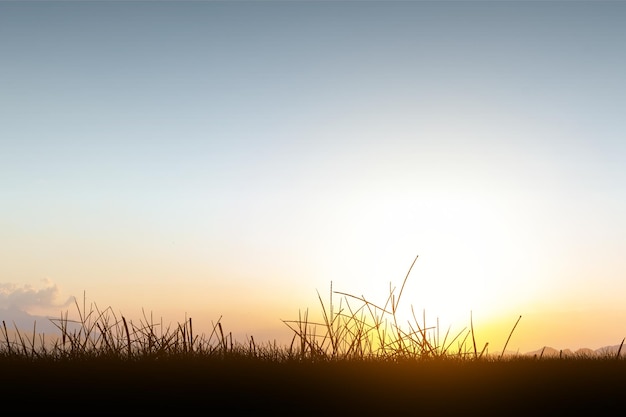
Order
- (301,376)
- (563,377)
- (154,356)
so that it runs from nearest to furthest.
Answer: (301,376) < (563,377) < (154,356)

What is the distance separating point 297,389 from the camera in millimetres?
5215

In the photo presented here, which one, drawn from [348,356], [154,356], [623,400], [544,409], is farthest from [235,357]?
[623,400]

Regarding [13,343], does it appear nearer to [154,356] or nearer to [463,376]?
[154,356]

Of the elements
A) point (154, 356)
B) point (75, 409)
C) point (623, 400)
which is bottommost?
point (623, 400)

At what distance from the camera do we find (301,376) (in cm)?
559

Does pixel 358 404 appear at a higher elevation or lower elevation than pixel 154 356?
lower

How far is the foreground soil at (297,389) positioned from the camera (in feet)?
15.9

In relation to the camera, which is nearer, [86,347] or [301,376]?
[301,376]

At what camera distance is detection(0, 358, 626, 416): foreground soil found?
4.84 meters

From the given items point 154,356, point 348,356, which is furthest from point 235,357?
point 348,356

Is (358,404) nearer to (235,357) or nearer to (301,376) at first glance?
(301,376)

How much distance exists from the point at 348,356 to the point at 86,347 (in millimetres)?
2737

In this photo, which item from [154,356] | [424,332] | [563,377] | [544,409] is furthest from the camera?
[424,332]

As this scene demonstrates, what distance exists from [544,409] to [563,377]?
1108 mm
